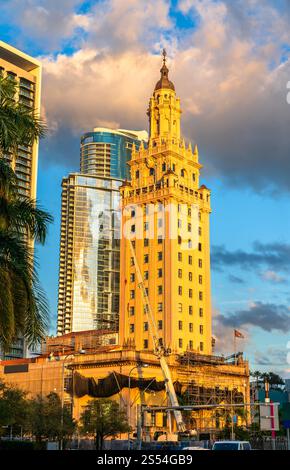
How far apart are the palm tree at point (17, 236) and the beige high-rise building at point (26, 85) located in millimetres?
155543

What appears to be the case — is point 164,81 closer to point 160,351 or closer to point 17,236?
point 160,351

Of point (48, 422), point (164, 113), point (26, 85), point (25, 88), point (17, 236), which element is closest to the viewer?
point (17, 236)

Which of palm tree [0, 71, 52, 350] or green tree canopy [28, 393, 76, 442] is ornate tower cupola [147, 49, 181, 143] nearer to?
green tree canopy [28, 393, 76, 442]

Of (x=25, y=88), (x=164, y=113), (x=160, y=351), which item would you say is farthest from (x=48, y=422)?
(x=25, y=88)

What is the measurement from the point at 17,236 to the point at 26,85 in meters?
167

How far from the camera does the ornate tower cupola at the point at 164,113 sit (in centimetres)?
13888

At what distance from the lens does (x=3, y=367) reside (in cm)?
12600

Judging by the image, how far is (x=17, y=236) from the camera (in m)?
27.5

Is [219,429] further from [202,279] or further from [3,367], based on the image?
[3,367]

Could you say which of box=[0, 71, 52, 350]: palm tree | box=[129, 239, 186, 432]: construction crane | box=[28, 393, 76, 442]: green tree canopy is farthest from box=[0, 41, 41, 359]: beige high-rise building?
box=[0, 71, 52, 350]: palm tree

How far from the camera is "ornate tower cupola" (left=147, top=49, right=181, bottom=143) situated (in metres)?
139

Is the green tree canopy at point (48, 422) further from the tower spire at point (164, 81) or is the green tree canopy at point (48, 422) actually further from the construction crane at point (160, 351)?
the tower spire at point (164, 81)
